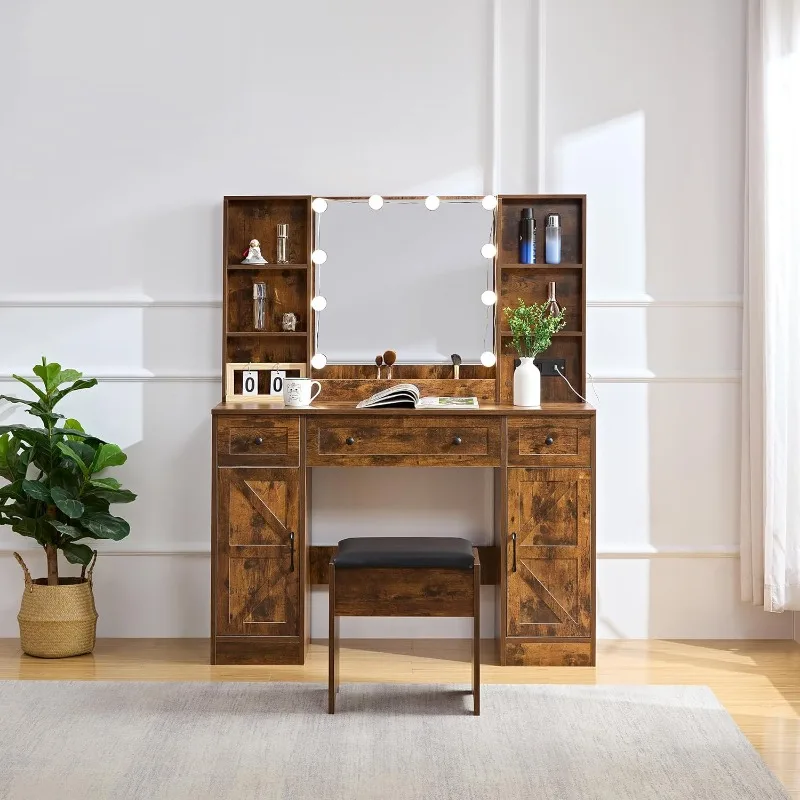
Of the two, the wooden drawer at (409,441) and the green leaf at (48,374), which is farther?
the green leaf at (48,374)

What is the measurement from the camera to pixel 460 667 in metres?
3.43

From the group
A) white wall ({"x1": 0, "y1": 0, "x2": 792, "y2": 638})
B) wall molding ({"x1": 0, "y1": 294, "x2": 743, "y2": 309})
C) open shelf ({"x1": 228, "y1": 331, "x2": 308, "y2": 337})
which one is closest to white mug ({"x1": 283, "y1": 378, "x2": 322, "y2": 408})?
open shelf ({"x1": 228, "y1": 331, "x2": 308, "y2": 337})

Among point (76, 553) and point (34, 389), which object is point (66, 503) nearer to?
point (76, 553)

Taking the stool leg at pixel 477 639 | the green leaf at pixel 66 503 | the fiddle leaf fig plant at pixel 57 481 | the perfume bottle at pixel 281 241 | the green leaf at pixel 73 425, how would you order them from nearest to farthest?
the stool leg at pixel 477 639 → the green leaf at pixel 66 503 → the fiddle leaf fig plant at pixel 57 481 → the green leaf at pixel 73 425 → the perfume bottle at pixel 281 241

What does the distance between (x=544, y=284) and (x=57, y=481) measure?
1.98 meters

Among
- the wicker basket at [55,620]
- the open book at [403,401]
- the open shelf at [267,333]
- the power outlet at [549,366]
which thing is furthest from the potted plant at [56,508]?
the power outlet at [549,366]

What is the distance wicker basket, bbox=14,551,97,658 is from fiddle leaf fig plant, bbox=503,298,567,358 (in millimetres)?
1870

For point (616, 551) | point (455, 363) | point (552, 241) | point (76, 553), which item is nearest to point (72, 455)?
point (76, 553)

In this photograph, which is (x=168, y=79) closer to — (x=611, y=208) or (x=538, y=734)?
(x=611, y=208)

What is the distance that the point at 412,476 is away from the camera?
3797 mm

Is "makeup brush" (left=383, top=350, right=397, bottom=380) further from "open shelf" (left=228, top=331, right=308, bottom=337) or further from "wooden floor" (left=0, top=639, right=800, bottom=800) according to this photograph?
"wooden floor" (left=0, top=639, right=800, bottom=800)

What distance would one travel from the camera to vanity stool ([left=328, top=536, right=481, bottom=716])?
2.88 metres

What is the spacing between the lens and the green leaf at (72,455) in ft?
11.2

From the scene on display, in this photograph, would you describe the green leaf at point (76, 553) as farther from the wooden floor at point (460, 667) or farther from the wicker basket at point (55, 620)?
the wooden floor at point (460, 667)
